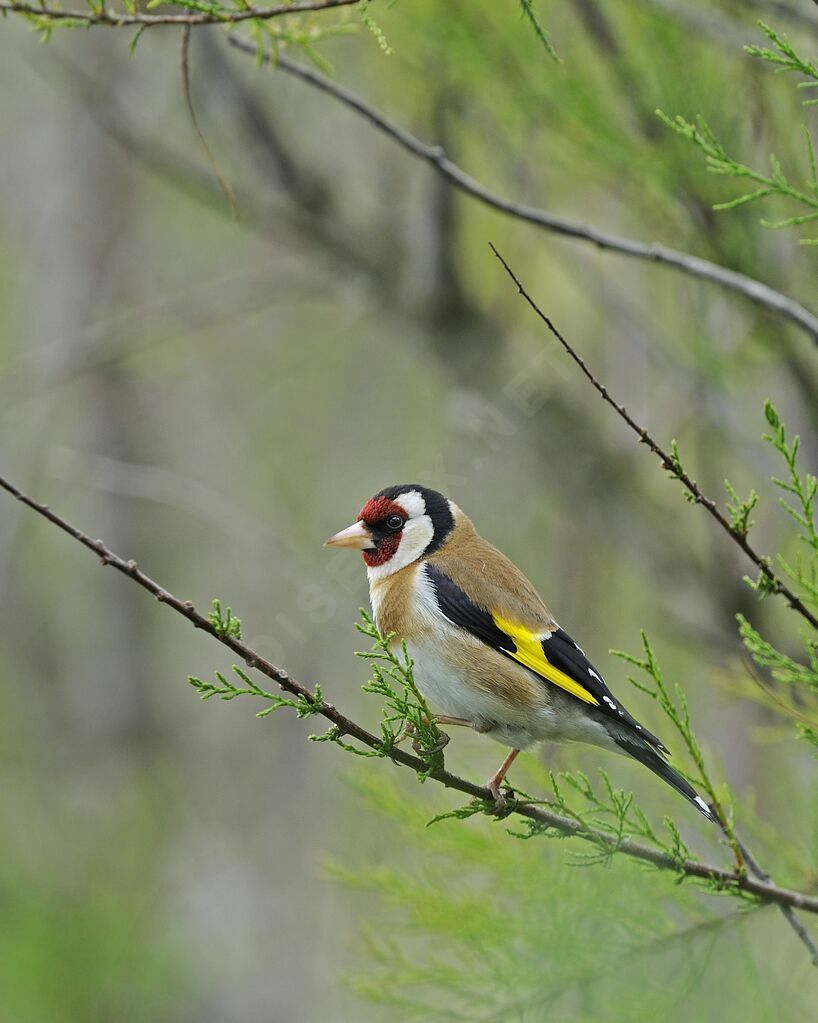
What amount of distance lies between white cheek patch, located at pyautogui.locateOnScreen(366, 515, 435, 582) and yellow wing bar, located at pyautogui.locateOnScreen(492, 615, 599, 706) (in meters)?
0.34

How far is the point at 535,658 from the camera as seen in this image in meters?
3.29

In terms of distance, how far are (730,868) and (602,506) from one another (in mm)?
3326

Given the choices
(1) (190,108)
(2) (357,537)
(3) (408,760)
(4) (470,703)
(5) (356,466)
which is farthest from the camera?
(5) (356,466)

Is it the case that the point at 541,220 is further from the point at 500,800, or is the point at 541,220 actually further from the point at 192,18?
the point at 500,800

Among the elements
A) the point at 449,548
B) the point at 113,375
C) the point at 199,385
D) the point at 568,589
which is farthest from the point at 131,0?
the point at 199,385

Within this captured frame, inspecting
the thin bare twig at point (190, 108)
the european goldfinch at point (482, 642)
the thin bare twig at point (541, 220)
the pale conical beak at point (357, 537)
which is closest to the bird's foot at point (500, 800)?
the european goldfinch at point (482, 642)

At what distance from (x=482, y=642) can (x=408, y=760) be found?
942mm

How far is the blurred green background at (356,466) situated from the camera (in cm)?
409

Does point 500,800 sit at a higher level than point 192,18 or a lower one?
lower

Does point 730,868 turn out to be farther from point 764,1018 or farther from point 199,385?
point 199,385

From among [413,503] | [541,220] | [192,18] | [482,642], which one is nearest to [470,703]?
[482,642]

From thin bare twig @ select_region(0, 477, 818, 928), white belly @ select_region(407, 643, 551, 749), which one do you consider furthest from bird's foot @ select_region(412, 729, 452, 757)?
white belly @ select_region(407, 643, 551, 749)

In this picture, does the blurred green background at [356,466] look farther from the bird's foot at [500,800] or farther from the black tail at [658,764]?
the bird's foot at [500,800]

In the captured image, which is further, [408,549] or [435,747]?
[408,549]
